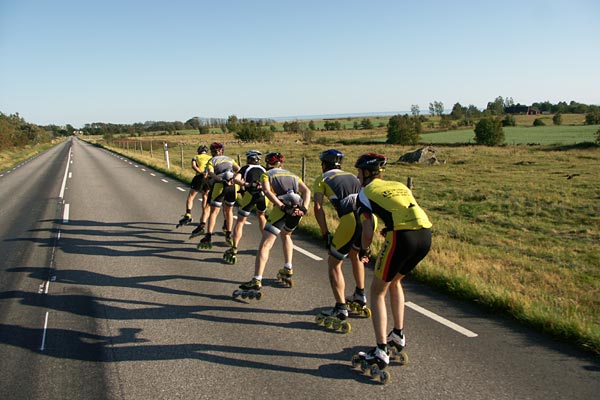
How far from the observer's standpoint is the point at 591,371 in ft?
12.3

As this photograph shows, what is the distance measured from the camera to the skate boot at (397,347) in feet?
13.0

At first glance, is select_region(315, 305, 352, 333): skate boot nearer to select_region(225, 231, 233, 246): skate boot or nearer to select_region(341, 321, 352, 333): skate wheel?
select_region(341, 321, 352, 333): skate wheel

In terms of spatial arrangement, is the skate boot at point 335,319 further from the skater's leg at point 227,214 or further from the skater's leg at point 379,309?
the skater's leg at point 227,214

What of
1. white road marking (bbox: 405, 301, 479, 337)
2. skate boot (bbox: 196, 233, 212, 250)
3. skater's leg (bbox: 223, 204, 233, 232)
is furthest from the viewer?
skater's leg (bbox: 223, 204, 233, 232)

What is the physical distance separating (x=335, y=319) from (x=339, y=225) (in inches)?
42.0

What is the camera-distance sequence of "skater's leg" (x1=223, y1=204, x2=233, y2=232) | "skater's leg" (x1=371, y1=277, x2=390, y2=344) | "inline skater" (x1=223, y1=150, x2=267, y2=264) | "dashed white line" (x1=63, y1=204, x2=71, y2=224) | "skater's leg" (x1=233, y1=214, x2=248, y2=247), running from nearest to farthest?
"skater's leg" (x1=371, y1=277, x2=390, y2=344)
"inline skater" (x1=223, y1=150, x2=267, y2=264)
"skater's leg" (x1=233, y1=214, x2=248, y2=247)
"skater's leg" (x1=223, y1=204, x2=233, y2=232)
"dashed white line" (x1=63, y1=204, x2=71, y2=224)

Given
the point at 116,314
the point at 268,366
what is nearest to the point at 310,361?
the point at 268,366

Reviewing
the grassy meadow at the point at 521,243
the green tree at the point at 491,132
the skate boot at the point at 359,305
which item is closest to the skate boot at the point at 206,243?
the grassy meadow at the point at 521,243

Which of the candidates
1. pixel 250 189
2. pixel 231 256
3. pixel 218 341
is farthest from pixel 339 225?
pixel 231 256

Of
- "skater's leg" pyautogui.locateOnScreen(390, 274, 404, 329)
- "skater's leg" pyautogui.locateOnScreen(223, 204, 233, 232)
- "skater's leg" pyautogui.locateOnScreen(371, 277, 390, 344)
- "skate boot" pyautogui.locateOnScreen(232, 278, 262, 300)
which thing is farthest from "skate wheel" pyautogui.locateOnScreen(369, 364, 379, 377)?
"skater's leg" pyautogui.locateOnScreen(223, 204, 233, 232)

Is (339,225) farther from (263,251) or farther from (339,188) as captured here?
(263,251)

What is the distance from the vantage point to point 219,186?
8.30m

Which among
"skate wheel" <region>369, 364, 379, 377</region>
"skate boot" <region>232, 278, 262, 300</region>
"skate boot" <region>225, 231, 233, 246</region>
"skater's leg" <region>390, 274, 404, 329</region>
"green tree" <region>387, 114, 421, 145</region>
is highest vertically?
"green tree" <region>387, 114, 421, 145</region>

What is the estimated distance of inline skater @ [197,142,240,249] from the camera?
812cm
